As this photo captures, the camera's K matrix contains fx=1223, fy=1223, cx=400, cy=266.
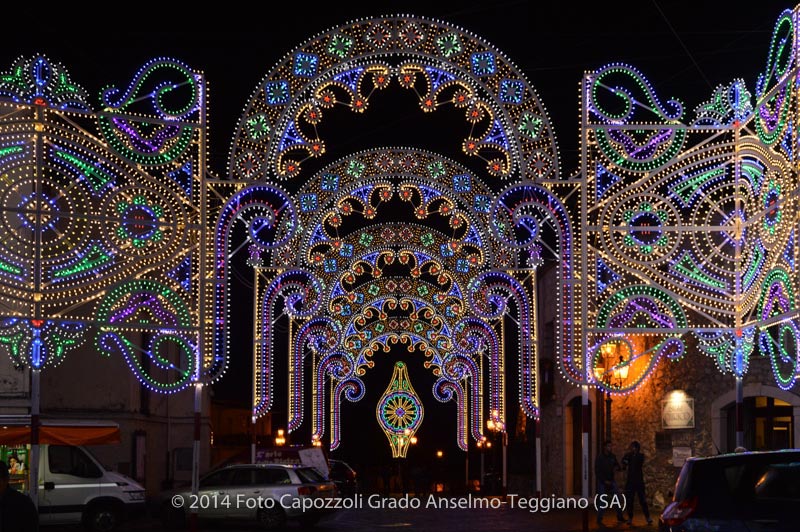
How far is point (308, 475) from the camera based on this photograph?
2511 centimetres

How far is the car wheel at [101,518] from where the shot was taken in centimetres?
2330

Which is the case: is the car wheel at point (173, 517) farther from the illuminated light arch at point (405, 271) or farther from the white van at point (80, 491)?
Result: the illuminated light arch at point (405, 271)

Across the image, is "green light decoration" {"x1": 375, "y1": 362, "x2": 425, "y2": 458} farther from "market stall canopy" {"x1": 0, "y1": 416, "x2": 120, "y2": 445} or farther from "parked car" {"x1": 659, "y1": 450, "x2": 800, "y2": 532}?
"parked car" {"x1": 659, "y1": 450, "x2": 800, "y2": 532}

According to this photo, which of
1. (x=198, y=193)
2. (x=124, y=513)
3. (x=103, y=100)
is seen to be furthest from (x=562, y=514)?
(x=103, y=100)

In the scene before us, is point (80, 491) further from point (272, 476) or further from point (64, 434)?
point (272, 476)

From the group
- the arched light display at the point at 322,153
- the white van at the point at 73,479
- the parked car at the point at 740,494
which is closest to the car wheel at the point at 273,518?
the white van at the point at 73,479

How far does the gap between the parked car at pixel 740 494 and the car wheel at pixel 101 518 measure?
14518 mm

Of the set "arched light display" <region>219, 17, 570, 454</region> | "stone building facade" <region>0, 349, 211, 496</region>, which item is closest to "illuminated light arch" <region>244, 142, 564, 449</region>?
"arched light display" <region>219, 17, 570, 454</region>

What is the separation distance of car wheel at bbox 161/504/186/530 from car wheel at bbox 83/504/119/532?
1.33m

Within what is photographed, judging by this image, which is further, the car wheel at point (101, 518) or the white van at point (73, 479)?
the car wheel at point (101, 518)

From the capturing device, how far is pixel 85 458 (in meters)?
23.5

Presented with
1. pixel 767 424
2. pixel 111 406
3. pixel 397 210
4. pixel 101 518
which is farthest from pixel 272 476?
pixel 397 210

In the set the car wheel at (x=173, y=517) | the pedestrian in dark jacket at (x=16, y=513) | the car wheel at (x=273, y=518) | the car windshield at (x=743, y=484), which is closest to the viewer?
the pedestrian in dark jacket at (x=16, y=513)

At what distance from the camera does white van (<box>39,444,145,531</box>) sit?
74.9ft
